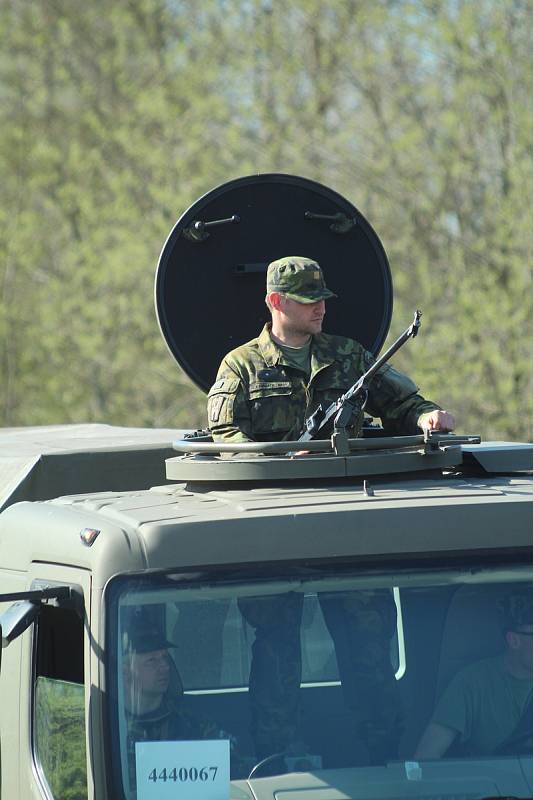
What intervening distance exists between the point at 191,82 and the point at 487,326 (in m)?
6.36

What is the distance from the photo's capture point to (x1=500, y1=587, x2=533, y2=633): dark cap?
3.67m

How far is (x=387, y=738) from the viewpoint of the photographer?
354 cm

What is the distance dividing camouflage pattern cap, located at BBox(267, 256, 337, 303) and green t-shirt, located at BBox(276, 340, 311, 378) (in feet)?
0.57

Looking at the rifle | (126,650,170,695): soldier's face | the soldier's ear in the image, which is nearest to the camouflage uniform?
the soldier's ear

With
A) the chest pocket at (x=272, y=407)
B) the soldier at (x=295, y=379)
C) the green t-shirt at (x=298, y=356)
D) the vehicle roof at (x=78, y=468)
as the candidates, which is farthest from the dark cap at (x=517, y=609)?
the vehicle roof at (x=78, y=468)

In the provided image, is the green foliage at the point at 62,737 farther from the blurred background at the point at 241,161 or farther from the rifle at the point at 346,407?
the blurred background at the point at 241,161

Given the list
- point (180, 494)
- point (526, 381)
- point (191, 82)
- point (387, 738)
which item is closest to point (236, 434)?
point (180, 494)

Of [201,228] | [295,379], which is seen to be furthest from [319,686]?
[201,228]

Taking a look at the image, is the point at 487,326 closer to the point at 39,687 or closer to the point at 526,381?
the point at 526,381

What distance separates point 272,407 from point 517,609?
1.43m

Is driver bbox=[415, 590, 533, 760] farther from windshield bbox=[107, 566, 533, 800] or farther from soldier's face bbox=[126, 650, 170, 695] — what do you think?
soldier's face bbox=[126, 650, 170, 695]

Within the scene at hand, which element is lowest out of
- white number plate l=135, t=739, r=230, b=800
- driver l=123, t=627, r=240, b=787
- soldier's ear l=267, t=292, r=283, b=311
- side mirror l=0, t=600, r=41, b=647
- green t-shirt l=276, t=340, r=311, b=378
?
white number plate l=135, t=739, r=230, b=800

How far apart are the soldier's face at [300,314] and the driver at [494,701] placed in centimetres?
161

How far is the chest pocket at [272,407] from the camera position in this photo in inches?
190
